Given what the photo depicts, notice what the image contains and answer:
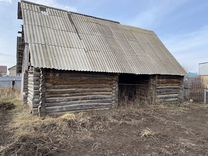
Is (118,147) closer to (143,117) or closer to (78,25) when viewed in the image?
(143,117)

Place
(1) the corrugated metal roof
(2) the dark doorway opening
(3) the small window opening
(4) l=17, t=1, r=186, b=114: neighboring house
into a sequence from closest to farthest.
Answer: (4) l=17, t=1, r=186, b=114: neighboring house
(1) the corrugated metal roof
(3) the small window opening
(2) the dark doorway opening

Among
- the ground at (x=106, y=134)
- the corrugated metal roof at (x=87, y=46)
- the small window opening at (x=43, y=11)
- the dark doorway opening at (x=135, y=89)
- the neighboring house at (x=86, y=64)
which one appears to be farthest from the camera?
the dark doorway opening at (x=135, y=89)

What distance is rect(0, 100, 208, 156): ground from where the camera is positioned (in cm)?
528

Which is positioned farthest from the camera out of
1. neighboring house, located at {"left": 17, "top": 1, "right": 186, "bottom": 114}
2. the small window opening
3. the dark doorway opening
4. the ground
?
the dark doorway opening

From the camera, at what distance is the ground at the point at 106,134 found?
17.3 feet

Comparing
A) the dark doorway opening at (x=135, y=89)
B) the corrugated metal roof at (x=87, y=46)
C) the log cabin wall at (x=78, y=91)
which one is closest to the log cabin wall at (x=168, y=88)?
the corrugated metal roof at (x=87, y=46)

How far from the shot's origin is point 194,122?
878 centimetres

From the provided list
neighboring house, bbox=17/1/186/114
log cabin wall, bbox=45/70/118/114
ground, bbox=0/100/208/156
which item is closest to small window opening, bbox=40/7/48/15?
neighboring house, bbox=17/1/186/114

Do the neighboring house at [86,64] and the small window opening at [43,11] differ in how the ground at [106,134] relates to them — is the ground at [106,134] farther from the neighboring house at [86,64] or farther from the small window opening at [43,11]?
the small window opening at [43,11]

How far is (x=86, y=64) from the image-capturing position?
959 cm

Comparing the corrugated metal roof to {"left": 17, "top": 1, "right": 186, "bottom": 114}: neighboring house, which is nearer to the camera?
{"left": 17, "top": 1, "right": 186, "bottom": 114}: neighboring house

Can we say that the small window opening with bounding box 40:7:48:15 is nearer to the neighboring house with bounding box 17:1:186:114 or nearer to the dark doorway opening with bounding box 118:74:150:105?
the neighboring house with bounding box 17:1:186:114

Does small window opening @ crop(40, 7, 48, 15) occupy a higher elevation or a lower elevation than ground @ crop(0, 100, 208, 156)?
higher

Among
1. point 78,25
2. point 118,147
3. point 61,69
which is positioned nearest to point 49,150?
point 118,147
